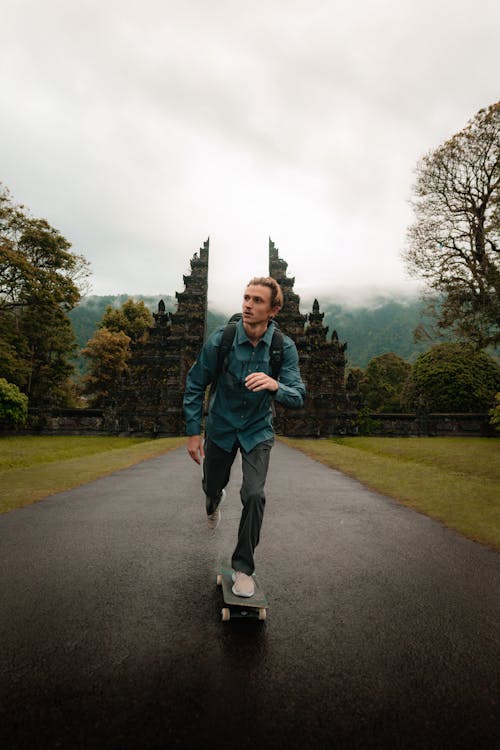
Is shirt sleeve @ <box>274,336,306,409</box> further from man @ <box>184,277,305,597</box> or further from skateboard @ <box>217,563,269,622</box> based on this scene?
skateboard @ <box>217,563,269,622</box>

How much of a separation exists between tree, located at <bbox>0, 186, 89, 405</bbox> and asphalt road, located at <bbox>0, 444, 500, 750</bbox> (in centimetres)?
2247

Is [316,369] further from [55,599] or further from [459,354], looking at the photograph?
[55,599]

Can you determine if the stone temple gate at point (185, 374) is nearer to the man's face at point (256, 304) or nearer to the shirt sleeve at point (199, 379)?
the shirt sleeve at point (199, 379)

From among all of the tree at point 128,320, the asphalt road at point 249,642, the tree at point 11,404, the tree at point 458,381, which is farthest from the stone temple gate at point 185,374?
the asphalt road at point 249,642

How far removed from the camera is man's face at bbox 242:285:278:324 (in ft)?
10.6

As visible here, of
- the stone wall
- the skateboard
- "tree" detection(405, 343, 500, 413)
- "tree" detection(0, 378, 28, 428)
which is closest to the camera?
the skateboard

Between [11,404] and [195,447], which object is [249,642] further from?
[11,404]

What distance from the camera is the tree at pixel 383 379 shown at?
179ft

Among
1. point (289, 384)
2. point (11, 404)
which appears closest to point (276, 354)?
point (289, 384)

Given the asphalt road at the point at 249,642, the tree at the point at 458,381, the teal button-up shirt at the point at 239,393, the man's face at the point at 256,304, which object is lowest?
the asphalt road at the point at 249,642

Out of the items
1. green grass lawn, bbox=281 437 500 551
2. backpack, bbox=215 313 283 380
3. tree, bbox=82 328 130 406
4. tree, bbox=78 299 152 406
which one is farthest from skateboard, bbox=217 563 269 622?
tree, bbox=82 328 130 406

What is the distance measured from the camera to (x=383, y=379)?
58344 millimetres

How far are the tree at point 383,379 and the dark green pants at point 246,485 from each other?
5305 cm

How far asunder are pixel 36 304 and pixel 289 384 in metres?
27.9
